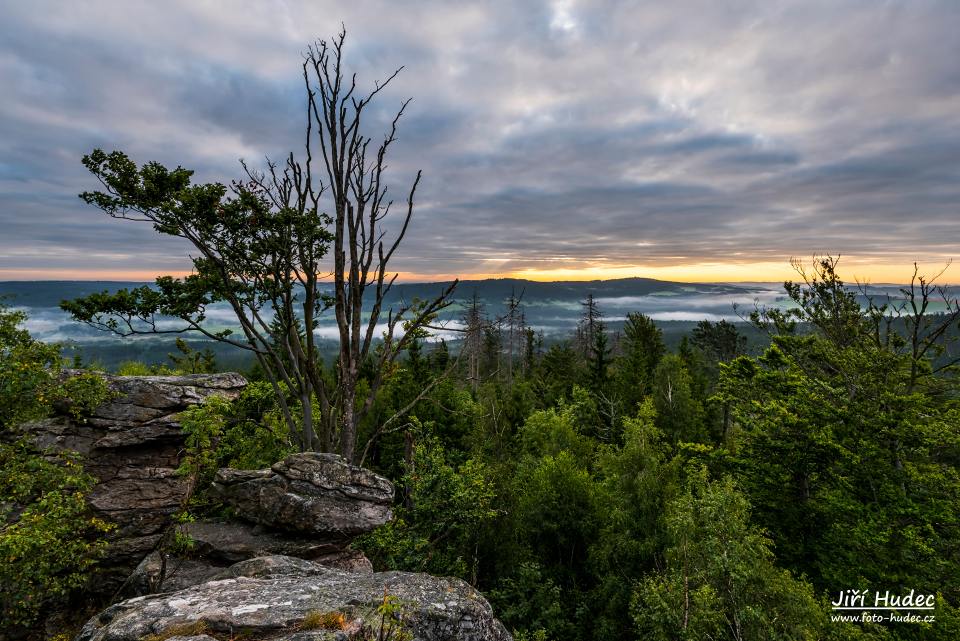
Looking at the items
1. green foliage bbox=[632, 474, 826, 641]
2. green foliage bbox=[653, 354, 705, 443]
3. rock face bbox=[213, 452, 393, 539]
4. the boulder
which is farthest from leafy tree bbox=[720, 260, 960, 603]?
the boulder

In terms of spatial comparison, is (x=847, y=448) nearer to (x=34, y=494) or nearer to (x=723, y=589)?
(x=723, y=589)

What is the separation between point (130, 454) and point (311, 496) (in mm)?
5780

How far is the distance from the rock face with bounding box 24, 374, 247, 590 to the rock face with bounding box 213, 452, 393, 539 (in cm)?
220

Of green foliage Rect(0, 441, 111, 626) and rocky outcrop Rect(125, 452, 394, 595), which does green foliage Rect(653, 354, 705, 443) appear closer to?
rocky outcrop Rect(125, 452, 394, 595)

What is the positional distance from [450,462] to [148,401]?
16388 millimetres

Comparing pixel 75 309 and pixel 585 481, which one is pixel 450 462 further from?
pixel 75 309

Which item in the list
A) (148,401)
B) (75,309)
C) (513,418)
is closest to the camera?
(75,309)

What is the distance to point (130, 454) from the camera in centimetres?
1080

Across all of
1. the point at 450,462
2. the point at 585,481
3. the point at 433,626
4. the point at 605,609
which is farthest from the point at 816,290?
the point at 433,626

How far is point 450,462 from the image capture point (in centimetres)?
2439

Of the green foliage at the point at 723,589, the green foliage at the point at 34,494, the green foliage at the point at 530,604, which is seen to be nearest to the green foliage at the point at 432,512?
the green foliage at the point at 530,604

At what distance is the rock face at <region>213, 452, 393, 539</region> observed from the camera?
355 inches

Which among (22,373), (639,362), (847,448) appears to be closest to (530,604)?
(847,448)

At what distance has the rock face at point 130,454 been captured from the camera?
32.7 ft
